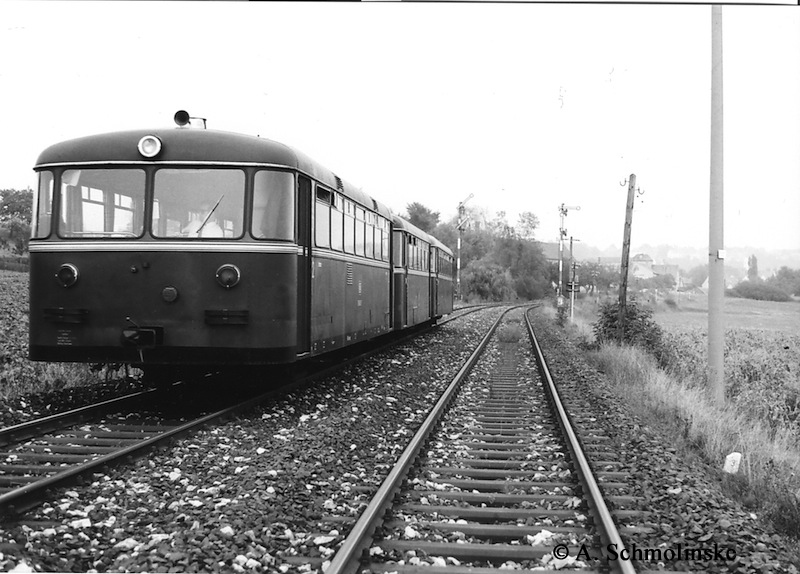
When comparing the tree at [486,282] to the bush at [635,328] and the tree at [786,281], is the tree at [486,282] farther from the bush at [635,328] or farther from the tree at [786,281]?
the bush at [635,328]

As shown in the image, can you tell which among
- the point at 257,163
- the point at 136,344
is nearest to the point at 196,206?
the point at 257,163

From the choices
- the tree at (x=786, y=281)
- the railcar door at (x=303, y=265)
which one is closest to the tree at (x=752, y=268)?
the tree at (x=786, y=281)

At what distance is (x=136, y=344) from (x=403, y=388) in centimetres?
446

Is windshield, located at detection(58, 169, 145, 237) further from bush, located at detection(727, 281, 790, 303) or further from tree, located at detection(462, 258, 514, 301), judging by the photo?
tree, located at detection(462, 258, 514, 301)

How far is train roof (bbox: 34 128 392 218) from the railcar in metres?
0.01

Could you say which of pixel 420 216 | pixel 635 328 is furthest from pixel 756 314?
pixel 420 216

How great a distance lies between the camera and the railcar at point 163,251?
8164 millimetres

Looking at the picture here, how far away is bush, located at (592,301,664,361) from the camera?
65.4 ft

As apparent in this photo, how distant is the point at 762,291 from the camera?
79.5ft

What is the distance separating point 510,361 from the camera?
16234mm

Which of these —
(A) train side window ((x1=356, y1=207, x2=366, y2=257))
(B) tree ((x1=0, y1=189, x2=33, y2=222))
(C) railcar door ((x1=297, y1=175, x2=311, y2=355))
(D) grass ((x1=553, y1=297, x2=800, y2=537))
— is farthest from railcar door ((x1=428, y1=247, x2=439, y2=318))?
(C) railcar door ((x1=297, y1=175, x2=311, y2=355))

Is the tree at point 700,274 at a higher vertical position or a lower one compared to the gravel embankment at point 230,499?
higher

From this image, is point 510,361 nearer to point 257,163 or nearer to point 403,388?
point 403,388

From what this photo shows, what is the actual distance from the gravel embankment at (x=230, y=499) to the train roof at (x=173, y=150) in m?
2.78
